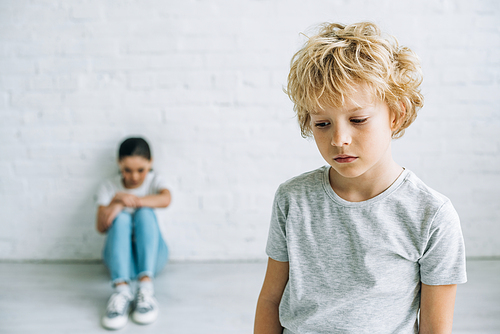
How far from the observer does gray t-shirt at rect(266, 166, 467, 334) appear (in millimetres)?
702

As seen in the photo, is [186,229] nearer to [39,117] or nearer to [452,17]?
[39,117]

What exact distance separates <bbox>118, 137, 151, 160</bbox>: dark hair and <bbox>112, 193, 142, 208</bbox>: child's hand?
0.63 feet

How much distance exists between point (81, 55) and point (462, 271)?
6.58 ft

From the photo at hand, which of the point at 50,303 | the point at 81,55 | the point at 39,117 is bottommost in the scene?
the point at 50,303

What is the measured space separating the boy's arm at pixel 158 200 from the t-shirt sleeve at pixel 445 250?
155cm

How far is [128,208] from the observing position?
2068mm

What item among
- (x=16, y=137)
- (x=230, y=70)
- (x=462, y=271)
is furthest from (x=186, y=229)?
(x=462, y=271)

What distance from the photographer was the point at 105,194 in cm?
A: 209

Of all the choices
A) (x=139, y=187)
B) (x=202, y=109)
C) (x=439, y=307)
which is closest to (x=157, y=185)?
(x=139, y=187)

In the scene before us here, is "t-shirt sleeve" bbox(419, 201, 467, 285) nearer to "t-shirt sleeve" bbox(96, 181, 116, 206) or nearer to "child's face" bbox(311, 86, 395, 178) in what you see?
"child's face" bbox(311, 86, 395, 178)

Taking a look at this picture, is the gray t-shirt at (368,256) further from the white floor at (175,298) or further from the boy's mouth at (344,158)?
the white floor at (175,298)

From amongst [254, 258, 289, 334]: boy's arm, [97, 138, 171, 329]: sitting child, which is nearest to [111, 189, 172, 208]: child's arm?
[97, 138, 171, 329]: sitting child

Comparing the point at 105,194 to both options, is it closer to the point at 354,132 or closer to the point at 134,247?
the point at 134,247

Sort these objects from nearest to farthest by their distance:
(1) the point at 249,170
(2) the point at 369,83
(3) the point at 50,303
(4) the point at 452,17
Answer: (2) the point at 369,83, (3) the point at 50,303, (4) the point at 452,17, (1) the point at 249,170
